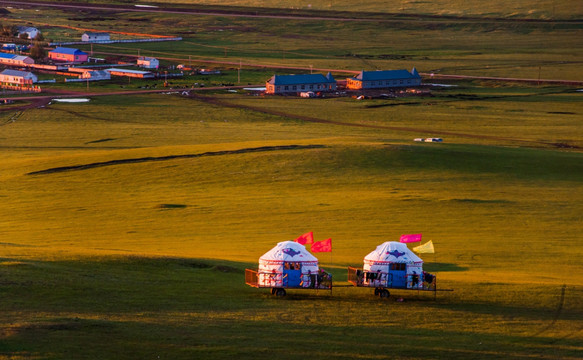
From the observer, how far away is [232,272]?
164 feet

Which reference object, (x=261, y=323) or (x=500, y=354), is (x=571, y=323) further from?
(x=261, y=323)

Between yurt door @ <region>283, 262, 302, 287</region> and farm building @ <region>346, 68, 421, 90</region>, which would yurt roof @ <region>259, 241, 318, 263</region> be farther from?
farm building @ <region>346, 68, 421, 90</region>

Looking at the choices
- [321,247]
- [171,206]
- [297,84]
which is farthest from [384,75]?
[321,247]

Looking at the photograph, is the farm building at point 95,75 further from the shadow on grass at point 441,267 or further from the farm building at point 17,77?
the shadow on grass at point 441,267

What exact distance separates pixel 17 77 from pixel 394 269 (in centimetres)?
14976

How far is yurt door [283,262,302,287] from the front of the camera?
4500 cm

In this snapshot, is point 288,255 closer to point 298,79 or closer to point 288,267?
point 288,267

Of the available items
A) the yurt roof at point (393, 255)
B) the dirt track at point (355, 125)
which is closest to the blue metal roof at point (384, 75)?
the dirt track at point (355, 125)

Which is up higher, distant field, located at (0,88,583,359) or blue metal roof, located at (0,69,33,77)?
blue metal roof, located at (0,69,33,77)

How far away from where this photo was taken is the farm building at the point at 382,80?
183125mm

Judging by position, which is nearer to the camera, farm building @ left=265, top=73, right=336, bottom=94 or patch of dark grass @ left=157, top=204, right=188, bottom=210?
patch of dark grass @ left=157, top=204, right=188, bottom=210

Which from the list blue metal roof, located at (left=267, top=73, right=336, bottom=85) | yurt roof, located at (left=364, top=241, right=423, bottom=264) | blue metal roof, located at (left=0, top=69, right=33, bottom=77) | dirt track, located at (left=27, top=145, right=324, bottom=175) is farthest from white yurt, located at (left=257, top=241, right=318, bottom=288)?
blue metal roof, located at (left=0, top=69, right=33, bottom=77)

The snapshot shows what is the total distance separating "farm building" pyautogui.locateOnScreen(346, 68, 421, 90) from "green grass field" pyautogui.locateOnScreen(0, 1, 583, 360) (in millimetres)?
49384

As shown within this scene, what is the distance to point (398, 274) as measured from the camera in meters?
45.0
